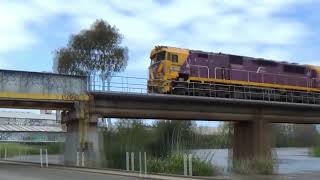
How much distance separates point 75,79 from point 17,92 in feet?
14.5

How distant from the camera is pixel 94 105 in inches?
1587

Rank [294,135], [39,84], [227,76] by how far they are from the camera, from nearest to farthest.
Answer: [39,84] → [227,76] → [294,135]

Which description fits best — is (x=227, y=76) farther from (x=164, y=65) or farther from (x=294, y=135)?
(x=294, y=135)

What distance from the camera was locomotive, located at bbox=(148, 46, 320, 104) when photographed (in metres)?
47.0

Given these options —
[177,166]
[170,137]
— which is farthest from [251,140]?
[177,166]

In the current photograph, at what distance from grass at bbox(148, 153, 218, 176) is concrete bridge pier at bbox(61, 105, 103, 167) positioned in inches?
254

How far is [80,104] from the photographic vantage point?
39.2m

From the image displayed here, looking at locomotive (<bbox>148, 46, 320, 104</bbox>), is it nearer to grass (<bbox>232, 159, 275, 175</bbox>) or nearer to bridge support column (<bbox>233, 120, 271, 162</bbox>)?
bridge support column (<bbox>233, 120, 271, 162</bbox>)

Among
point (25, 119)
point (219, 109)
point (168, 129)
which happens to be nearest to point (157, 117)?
point (168, 129)

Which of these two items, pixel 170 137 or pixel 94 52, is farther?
pixel 94 52

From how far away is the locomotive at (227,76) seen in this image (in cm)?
4700

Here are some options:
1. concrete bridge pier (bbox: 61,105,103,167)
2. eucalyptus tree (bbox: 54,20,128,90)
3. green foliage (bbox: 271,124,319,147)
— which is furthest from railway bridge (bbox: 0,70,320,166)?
green foliage (bbox: 271,124,319,147)

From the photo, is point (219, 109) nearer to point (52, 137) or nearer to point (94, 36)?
point (94, 36)

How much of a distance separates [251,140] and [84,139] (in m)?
18.3
